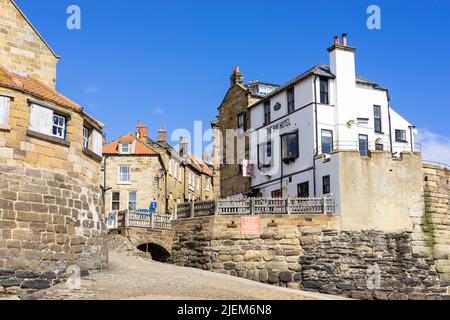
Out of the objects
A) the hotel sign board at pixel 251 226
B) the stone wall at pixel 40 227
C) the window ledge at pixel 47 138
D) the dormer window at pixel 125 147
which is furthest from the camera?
the dormer window at pixel 125 147

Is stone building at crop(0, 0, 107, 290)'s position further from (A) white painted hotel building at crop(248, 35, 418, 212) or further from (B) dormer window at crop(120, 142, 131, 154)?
(B) dormer window at crop(120, 142, 131, 154)

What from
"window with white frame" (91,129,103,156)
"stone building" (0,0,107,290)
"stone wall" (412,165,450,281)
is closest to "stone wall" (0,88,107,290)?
"stone building" (0,0,107,290)

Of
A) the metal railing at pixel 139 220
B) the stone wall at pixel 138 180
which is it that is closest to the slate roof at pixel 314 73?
the metal railing at pixel 139 220

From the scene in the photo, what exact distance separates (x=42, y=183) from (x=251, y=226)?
13690 millimetres

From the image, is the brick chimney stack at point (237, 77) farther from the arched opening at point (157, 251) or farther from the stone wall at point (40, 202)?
the stone wall at point (40, 202)

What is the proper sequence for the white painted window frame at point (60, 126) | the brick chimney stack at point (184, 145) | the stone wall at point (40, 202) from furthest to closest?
the brick chimney stack at point (184, 145) → the white painted window frame at point (60, 126) → the stone wall at point (40, 202)

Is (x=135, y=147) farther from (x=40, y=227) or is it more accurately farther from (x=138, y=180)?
Answer: (x=40, y=227)

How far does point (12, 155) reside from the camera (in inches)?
741

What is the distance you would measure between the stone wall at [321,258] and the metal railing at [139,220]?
4.43 metres

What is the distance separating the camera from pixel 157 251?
35.2 meters

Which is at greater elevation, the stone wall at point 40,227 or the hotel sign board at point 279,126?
the hotel sign board at point 279,126

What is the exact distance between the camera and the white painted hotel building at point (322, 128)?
33.6 metres

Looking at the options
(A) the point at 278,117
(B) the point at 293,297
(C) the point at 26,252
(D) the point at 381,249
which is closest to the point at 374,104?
(A) the point at 278,117

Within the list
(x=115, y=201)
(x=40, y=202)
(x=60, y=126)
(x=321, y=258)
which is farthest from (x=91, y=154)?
(x=115, y=201)
